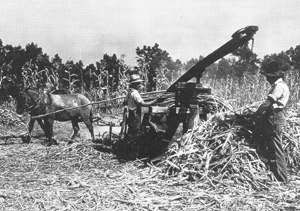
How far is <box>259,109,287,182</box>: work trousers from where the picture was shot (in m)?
5.01

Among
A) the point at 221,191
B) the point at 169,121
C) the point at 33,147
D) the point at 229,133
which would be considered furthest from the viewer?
the point at 33,147

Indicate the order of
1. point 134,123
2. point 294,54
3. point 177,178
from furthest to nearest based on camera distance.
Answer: point 294,54
point 134,123
point 177,178

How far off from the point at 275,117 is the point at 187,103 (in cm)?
160

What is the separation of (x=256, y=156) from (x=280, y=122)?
702mm

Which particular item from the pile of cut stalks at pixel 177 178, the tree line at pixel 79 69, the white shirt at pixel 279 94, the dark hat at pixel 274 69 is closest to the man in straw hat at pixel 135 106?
the pile of cut stalks at pixel 177 178

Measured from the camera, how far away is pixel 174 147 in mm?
5750

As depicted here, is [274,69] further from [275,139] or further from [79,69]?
[79,69]

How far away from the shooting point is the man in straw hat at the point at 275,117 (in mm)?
4930

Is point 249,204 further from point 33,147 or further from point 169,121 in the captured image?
point 33,147

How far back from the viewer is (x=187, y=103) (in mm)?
5969

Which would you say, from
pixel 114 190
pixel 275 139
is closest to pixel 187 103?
pixel 275 139

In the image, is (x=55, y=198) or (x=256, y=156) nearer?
(x=55, y=198)

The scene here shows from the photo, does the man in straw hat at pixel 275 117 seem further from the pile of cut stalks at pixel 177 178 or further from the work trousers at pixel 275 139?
the pile of cut stalks at pixel 177 178

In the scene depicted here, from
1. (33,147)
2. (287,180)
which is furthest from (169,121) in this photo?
(33,147)
